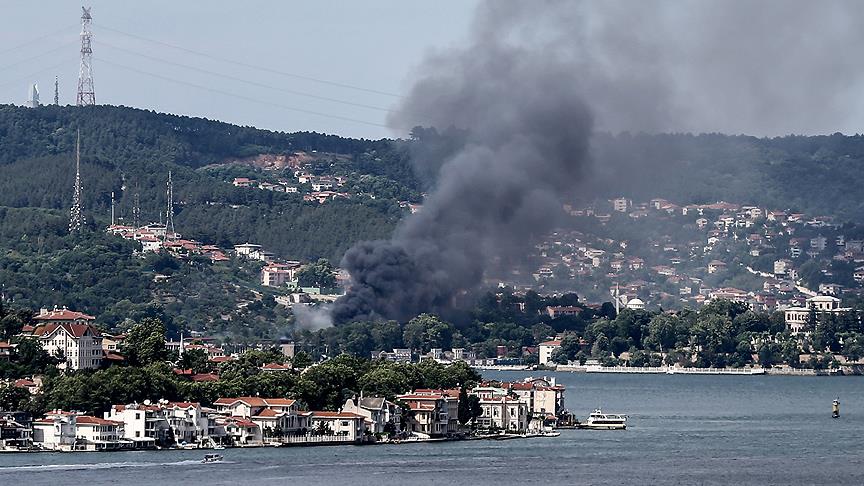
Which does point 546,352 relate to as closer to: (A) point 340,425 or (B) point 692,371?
(B) point 692,371

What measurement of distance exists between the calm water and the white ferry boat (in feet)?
2.42

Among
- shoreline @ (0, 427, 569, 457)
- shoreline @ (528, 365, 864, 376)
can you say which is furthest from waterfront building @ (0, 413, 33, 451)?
shoreline @ (528, 365, 864, 376)

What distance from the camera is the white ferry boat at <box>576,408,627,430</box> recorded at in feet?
252

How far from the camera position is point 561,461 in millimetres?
61469

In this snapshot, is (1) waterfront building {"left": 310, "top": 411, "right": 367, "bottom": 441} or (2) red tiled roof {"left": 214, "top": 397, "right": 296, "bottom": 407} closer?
(2) red tiled roof {"left": 214, "top": 397, "right": 296, "bottom": 407}

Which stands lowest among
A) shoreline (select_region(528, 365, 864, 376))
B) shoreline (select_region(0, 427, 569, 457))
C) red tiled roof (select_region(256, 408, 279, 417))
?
shoreline (select_region(0, 427, 569, 457))

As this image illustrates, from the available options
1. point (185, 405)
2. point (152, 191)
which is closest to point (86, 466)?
point (185, 405)

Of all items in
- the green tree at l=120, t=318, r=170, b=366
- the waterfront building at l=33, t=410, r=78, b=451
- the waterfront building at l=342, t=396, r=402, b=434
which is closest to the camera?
the waterfront building at l=33, t=410, r=78, b=451

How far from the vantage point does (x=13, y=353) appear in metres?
72.3

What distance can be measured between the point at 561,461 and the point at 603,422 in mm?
16316

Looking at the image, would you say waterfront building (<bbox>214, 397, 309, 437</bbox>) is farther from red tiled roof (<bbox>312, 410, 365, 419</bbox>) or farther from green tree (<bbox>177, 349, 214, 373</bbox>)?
green tree (<bbox>177, 349, 214, 373</bbox>)

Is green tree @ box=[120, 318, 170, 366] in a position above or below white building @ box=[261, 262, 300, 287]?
below

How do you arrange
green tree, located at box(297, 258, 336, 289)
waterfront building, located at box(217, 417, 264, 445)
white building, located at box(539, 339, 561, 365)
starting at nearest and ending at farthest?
waterfront building, located at box(217, 417, 264, 445)
white building, located at box(539, 339, 561, 365)
green tree, located at box(297, 258, 336, 289)

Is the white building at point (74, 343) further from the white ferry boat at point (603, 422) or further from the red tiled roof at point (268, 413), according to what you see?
the white ferry boat at point (603, 422)
